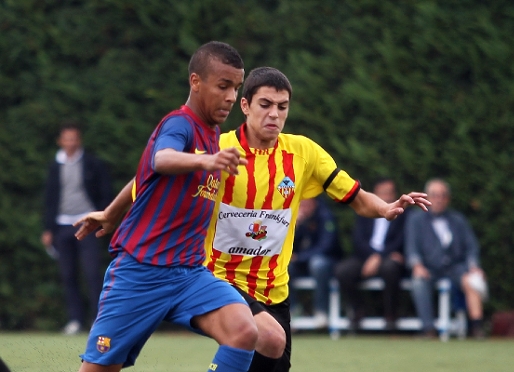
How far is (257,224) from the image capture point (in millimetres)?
5414

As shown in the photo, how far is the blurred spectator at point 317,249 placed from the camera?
1077 centimetres

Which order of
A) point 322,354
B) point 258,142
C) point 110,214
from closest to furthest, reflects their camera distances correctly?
point 110,214, point 258,142, point 322,354

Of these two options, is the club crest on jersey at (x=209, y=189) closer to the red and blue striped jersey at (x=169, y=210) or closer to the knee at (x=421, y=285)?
the red and blue striped jersey at (x=169, y=210)

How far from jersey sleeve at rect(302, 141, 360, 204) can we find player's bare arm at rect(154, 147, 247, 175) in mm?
1456

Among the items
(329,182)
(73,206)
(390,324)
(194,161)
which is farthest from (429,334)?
(194,161)

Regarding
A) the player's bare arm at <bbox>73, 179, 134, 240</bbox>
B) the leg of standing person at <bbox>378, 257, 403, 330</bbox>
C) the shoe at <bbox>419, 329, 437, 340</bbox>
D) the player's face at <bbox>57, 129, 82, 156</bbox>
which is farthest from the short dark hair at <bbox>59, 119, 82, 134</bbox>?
the player's bare arm at <bbox>73, 179, 134, 240</bbox>

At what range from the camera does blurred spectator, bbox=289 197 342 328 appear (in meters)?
10.8

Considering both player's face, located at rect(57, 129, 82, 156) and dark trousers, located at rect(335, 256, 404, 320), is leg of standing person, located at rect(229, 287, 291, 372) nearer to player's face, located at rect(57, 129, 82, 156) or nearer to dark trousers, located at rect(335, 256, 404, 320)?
dark trousers, located at rect(335, 256, 404, 320)

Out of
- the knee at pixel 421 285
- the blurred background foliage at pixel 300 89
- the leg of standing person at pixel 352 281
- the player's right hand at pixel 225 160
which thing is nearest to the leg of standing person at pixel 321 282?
the leg of standing person at pixel 352 281

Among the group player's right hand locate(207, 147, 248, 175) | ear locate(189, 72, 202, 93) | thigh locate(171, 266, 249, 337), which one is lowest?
thigh locate(171, 266, 249, 337)

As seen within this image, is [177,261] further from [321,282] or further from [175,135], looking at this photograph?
[321,282]

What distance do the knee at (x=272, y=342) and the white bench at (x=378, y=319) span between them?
18.0 ft

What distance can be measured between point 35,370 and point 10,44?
5604 mm

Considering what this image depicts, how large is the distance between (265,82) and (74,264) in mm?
6165
